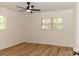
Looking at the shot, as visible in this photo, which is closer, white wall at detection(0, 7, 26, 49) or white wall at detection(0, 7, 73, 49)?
white wall at detection(0, 7, 26, 49)

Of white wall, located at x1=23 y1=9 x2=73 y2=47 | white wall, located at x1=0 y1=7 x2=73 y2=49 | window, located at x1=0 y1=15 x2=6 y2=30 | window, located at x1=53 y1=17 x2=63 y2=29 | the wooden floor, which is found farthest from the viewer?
window, located at x1=53 y1=17 x2=63 y2=29

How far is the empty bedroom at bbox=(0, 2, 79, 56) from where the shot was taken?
5.59 metres

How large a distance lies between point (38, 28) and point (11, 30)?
189 centimetres

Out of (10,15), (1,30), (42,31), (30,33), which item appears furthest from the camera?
(30,33)

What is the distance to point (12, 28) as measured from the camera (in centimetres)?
634

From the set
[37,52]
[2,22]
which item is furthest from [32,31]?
[37,52]

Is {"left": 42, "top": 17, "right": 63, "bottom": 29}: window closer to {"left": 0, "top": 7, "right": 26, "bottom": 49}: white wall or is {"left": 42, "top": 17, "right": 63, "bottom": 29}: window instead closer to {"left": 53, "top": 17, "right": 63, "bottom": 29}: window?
{"left": 53, "top": 17, "right": 63, "bottom": 29}: window

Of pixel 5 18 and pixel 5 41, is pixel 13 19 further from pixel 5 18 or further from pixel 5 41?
pixel 5 41

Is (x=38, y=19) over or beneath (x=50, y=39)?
over

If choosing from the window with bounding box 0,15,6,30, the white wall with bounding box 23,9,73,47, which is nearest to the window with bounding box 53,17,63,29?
the white wall with bounding box 23,9,73,47

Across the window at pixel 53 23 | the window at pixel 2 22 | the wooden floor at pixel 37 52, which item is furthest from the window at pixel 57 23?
the window at pixel 2 22

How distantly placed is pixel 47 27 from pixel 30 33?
4.71 feet

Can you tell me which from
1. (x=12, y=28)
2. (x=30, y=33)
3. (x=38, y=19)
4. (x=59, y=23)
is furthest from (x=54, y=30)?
(x=12, y=28)

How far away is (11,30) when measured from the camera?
6227 mm
